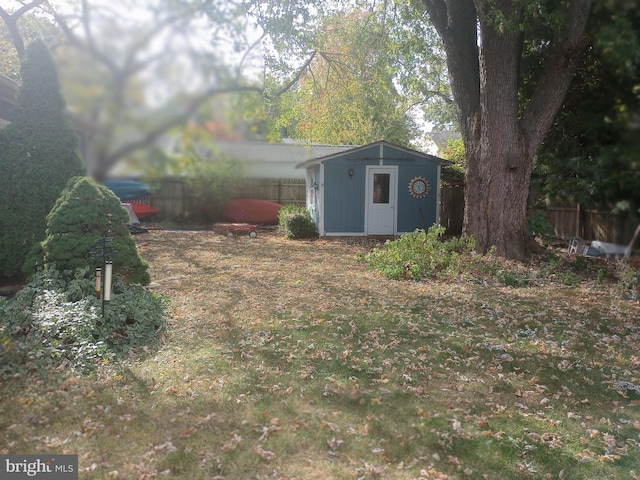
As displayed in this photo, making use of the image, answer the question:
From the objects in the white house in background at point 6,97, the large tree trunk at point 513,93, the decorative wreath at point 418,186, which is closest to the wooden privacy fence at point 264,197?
the large tree trunk at point 513,93

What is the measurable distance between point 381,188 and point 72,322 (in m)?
12.3

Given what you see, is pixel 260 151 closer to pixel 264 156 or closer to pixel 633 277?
pixel 264 156

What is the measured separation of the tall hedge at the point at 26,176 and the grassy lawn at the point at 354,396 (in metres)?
0.86

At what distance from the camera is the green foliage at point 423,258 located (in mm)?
8523

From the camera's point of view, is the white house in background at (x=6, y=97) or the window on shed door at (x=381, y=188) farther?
the window on shed door at (x=381, y=188)

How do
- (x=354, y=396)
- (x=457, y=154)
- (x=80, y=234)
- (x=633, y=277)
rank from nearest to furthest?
(x=633, y=277)
(x=354, y=396)
(x=80, y=234)
(x=457, y=154)

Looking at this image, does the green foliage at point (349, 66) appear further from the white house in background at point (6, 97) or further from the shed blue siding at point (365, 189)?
the white house in background at point (6, 97)

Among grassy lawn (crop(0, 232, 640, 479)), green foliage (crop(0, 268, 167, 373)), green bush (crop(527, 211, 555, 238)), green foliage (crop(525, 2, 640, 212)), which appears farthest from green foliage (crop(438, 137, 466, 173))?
green foliage (crop(525, 2, 640, 212))

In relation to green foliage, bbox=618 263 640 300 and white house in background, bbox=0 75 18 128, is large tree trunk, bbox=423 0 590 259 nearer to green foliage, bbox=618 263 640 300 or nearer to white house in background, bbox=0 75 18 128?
green foliage, bbox=618 263 640 300

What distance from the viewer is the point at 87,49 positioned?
989mm

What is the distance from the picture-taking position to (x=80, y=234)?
A: 196 inches

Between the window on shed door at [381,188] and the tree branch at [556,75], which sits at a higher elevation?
the window on shed door at [381,188]

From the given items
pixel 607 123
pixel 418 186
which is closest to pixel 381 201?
pixel 418 186

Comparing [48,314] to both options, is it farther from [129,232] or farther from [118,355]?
[129,232]
